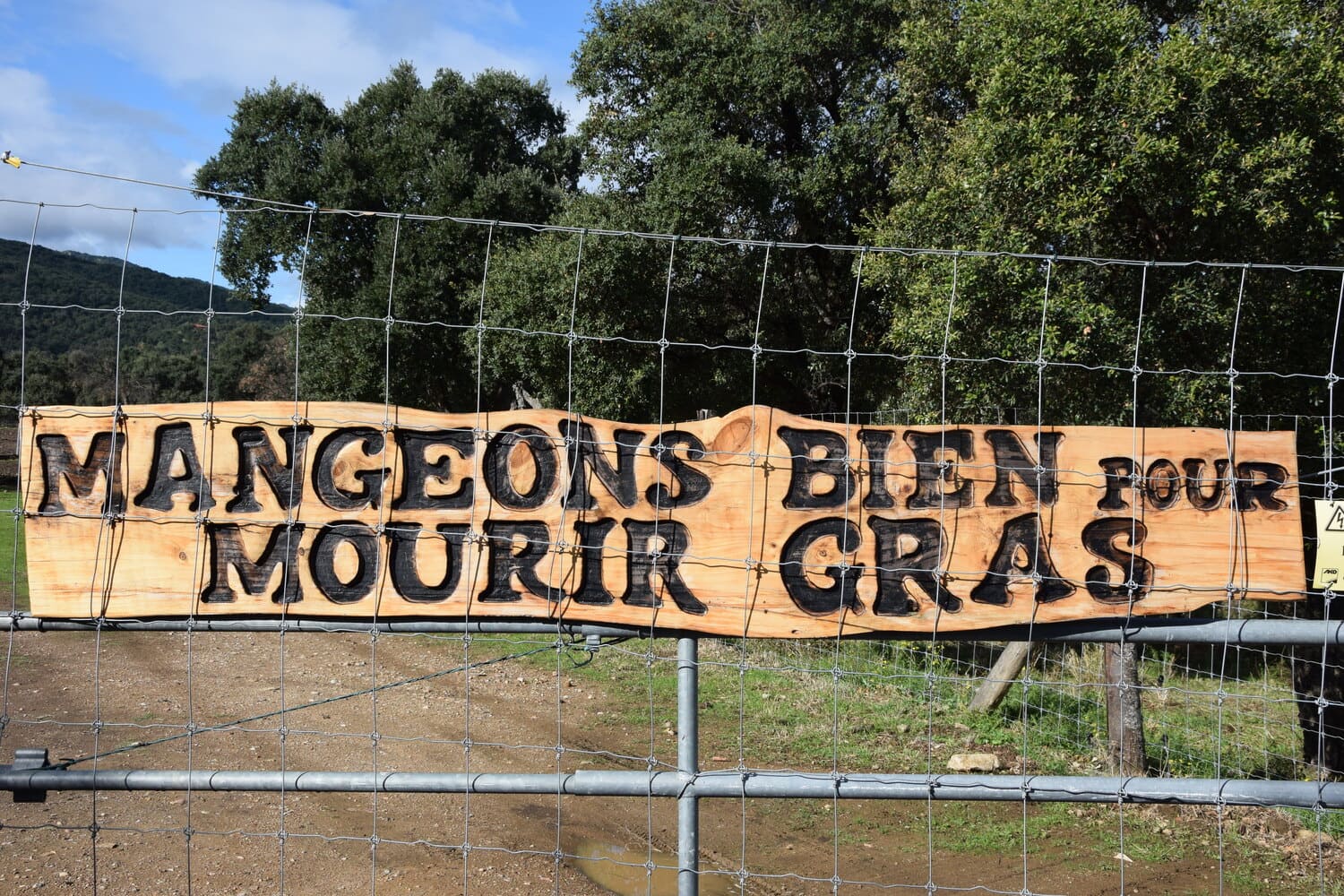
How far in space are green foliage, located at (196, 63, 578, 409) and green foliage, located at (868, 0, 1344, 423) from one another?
1036 centimetres

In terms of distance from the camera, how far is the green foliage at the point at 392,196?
17.6 meters

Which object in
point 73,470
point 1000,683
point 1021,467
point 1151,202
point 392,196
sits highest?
point 392,196

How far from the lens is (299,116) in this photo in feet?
71.1

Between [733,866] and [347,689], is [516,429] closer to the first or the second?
[733,866]

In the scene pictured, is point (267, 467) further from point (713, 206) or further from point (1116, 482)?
point (713, 206)

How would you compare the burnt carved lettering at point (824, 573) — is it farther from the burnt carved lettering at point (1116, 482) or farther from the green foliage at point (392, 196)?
the green foliage at point (392, 196)

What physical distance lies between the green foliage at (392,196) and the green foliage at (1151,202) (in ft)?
34.0

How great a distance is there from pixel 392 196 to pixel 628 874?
16704 millimetres

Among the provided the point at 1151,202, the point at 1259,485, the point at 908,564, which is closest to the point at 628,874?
the point at 908,564

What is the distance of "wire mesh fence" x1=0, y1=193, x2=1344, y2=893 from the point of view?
10.4ft

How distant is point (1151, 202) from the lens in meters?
6.60

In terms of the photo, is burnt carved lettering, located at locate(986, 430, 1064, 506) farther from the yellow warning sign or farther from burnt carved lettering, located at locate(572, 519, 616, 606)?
burnt carved lettering, located at locate(572, 519, 616, 606)

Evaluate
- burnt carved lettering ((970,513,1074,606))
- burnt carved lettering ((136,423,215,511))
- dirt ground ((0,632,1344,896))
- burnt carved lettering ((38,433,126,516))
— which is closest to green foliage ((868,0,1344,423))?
dirt ground ((0,632,1344,896))

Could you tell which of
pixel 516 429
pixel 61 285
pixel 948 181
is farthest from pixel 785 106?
pixel 61 285
